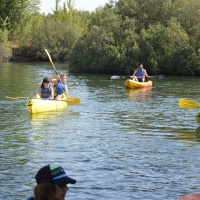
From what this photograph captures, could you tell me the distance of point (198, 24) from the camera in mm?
39375

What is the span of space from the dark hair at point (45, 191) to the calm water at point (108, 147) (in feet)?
16.5

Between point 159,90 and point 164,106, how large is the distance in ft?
19.0

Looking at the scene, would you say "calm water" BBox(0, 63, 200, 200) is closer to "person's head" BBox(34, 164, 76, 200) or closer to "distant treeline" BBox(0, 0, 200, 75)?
"person's head" BBox(34, 164, 76, 200)

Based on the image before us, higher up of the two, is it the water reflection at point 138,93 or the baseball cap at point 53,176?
the baseball cap at point 53,176

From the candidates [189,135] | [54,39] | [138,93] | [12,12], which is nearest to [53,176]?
[189,135]

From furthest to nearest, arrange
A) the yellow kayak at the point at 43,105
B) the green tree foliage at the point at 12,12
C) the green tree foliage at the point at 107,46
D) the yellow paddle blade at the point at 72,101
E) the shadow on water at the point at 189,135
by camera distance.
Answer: the green tree foliage at the point at 12,12 → the green tree foliage at the point at 107,46 → the yellow paddle blade at the point at 72,101 → the yellow kayak at the point at 43,105 → the shadow on water at the point at 189,135

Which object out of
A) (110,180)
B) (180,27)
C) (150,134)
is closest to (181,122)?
(150,134)

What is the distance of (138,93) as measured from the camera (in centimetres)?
2559

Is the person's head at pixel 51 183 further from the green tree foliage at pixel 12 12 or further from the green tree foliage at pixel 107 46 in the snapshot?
the green tree foliage at pixel 12 12

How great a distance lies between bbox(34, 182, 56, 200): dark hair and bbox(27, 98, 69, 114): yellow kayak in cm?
1359

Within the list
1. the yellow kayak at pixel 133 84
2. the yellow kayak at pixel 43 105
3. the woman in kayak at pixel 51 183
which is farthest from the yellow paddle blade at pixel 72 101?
the woman in kayak at pixel 51 183

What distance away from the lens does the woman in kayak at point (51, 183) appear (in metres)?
4.30

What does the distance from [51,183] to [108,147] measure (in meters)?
8.98

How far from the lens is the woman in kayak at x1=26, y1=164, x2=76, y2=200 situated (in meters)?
4.30
